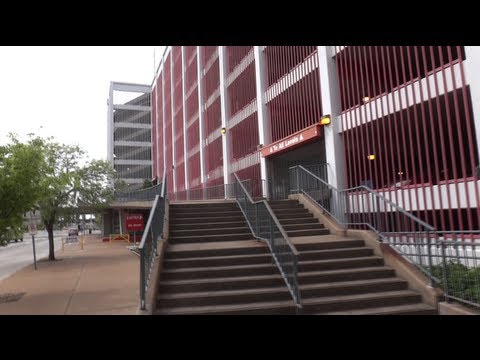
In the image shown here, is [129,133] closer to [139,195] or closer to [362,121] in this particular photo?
[139,195]

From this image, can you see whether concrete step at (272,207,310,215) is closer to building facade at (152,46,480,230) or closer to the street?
building facade at (152,46,480,230)

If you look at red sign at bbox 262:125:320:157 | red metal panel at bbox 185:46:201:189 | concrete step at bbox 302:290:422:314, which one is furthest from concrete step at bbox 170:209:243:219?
red metal panel at bbox 185:46:201:189

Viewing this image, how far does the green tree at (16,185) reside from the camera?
11.2 m

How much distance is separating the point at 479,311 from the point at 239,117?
18.4 m

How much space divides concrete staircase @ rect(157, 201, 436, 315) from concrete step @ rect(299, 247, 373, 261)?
2cm

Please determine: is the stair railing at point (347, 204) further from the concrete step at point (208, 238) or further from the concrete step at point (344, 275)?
the concrete step at point (208, 238)

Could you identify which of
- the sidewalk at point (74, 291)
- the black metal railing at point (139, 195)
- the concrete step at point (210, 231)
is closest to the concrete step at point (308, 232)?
the concrete step at point (210, 231)

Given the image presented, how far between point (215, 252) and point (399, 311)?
3.97 metres

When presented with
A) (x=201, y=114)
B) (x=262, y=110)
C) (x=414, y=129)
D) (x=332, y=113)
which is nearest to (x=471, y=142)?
(x=414, y=129)

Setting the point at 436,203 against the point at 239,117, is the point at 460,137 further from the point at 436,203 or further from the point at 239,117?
the point at 239,117

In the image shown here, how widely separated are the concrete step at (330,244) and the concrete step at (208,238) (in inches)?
71.0

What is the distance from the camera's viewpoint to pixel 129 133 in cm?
8025
